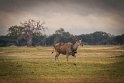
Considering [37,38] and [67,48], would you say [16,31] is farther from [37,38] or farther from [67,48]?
[67,48]

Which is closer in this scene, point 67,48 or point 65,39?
point 67,48

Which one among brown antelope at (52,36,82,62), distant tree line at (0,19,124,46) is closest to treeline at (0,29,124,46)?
distant tree line at (0,19,124,46)

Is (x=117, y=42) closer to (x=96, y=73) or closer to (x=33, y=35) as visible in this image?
(x=33, y=35)

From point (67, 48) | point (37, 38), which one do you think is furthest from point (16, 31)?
point (67, 48)

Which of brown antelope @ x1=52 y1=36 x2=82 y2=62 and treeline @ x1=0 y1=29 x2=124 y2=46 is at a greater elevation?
treeline @ x1=0 y1=29 x2=124 y2=46

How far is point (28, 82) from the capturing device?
14.2 meters

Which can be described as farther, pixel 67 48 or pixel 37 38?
pixel 37 38

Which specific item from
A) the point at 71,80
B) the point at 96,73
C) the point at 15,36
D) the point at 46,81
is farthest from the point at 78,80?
the point at 15,36

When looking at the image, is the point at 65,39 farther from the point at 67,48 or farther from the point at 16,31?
the point at 67,48

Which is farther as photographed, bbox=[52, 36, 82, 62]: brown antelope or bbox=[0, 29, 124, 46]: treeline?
bbox=[0, 29, 124, 46]: treeline

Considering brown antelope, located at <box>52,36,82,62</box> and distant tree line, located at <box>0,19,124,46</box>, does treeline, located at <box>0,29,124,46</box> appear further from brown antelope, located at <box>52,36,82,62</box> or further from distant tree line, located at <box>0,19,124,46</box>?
brown antelope, located at <box>52,36,82,62</box>

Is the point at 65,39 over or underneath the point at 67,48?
over

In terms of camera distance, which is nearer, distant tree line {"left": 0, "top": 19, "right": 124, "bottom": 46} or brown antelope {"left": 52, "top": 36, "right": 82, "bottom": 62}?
brown antelope {"left": 52, "top": 36, "right": 82, "bottom": 62}

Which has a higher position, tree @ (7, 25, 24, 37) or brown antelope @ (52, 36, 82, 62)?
tree @ (7, 25, 24, 37)
